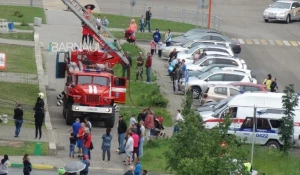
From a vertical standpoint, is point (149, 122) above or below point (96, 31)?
below

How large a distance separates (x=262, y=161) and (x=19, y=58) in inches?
933

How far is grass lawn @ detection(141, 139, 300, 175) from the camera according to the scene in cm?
3778

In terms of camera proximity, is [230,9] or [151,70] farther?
[230,9]

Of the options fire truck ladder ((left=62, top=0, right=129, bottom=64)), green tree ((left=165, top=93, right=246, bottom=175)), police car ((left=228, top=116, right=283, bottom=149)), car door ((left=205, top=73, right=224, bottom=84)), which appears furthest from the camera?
car door ((left=205, top=73, right=224, bottom=84))

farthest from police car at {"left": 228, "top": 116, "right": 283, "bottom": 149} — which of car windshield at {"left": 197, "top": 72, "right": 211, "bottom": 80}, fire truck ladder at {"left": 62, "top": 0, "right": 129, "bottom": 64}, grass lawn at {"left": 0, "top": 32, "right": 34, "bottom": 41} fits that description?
grass lawn at {"left": 0, "top": 32, "right": 34, "bottom": 41}

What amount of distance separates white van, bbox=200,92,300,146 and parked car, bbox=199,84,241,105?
4.38 meters

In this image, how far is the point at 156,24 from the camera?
75562 mm

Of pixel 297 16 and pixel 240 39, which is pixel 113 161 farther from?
pixel 297 16

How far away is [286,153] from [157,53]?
962 inches

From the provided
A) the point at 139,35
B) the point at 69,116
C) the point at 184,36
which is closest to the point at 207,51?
the point at 184,36

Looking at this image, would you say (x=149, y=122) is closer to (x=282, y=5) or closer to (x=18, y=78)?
(x=18, y=78)

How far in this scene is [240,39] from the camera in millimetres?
70500

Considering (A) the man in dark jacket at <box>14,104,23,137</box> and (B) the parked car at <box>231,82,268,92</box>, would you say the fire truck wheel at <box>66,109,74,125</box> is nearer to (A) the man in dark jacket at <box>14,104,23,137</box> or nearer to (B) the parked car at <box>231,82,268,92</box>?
(A) the man in dark jacket at <box>14,104,23,137</box>

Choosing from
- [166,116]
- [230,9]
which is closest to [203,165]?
[166,116]
